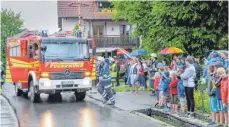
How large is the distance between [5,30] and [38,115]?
53.4 meters

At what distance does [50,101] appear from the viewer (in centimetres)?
1955

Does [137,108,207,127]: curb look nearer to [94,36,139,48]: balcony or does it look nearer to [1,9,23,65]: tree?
[94,36,139,48]: balcony

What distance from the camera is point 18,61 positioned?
2116cm

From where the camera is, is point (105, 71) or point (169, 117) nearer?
point (169, 117)

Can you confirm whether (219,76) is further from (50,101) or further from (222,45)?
(50,101)

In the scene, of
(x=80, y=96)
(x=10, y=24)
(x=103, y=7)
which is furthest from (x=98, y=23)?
(x=80, y=96)

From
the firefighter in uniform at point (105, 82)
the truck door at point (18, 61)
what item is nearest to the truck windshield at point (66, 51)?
the firefighter in uniform at point (105, 82)

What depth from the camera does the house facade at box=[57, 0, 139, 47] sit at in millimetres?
48500

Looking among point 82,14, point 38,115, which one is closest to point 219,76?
point 38,115

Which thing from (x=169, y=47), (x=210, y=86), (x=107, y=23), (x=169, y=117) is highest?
(x=107, y=23)

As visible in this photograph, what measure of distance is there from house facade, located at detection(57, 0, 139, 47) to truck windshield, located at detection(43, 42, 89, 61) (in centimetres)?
2909

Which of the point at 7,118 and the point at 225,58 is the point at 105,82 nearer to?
the point at 7,118

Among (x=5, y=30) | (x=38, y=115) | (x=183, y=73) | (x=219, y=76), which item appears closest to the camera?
(x=219, y=76)

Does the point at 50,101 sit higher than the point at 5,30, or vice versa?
the point at 5,30
